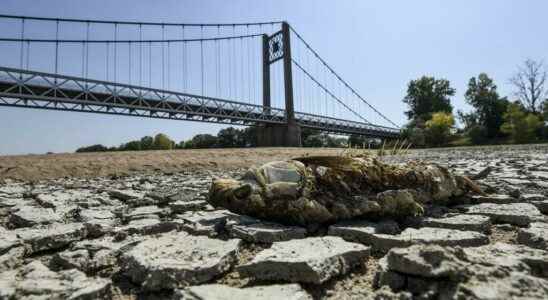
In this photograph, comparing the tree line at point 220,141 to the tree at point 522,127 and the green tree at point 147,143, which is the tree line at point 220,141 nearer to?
the green tree at point 147,143

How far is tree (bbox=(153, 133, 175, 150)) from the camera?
48.9 metres

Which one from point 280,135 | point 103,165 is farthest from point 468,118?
point 103,165

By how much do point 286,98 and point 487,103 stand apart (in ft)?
91.4

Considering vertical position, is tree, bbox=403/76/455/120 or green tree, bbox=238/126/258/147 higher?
tree, bbox=403/76/455/120

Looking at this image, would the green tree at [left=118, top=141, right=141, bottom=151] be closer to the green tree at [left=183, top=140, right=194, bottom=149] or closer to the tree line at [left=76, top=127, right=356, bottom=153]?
the tree line at [left=76, top=127, right=356, bottom=153]

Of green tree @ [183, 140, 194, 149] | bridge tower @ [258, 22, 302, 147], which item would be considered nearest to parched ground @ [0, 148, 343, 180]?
bridge tower @ [258, 22, 302, 147]

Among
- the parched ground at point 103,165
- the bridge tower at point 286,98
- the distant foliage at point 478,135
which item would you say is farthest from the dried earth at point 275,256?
the distant foliage at point 478,135

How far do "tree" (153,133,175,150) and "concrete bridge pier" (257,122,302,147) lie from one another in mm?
22572

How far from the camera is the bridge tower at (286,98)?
27.4m

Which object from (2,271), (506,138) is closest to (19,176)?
Answer: (2,271)

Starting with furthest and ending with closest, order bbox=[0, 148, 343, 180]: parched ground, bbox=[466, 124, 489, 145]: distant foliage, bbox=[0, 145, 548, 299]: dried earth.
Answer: bbox=[466, 124, 489, 145]: distant foliage < bbox=[0, 148, 343, 180]: parched ground < bbox=[0, 145, 548, 299]: dried earth

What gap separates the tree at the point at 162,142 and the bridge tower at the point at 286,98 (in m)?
22.4

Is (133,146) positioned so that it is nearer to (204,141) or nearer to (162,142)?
(162,142)

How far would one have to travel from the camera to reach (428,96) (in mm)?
55875
